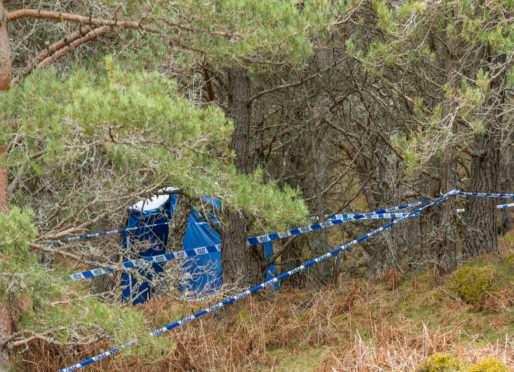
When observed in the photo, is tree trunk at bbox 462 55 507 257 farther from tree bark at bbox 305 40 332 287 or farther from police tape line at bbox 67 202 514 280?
tree bark at bbox 305 40 332 287

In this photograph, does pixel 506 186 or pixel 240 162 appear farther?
pixel 506 186

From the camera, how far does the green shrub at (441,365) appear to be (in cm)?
368

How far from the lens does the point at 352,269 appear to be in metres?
12.5

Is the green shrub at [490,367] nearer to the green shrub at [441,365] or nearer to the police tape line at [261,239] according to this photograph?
the green shrub at [441,365]

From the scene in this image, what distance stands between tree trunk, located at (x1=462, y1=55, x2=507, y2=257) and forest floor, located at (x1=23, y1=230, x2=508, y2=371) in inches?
19.7

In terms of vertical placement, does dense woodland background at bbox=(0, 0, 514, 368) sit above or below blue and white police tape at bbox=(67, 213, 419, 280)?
above

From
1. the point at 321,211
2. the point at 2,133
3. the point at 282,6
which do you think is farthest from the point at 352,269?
the point at 2,133

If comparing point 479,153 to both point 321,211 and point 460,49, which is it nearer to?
point 460,49

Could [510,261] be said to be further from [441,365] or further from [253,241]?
[441,365]

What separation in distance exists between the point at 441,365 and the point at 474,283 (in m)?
3.34

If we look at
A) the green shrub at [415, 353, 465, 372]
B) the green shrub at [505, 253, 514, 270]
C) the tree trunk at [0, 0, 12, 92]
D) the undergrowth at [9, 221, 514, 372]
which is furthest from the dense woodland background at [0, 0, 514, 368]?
the green shrub at [415, 353, 465, 372]

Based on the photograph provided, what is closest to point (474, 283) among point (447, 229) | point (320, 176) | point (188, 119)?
point (447, 229)

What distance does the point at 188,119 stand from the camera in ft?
16.1

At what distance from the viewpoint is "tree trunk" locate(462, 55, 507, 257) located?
27.1 ft
